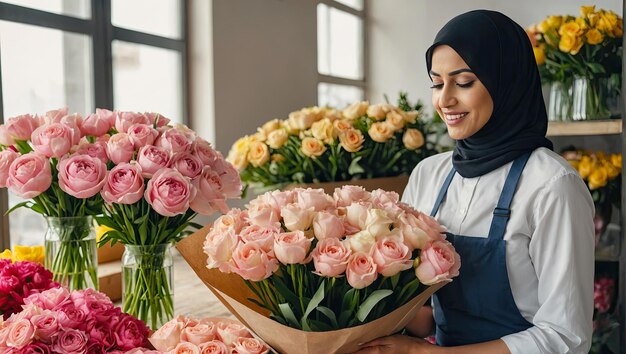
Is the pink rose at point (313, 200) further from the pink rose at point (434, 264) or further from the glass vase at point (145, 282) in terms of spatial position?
the glass vase at point (145, 282)

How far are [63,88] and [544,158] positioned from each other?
2.09m

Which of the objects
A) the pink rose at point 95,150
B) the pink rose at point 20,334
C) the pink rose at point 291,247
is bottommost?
the pink rose at point 20,334

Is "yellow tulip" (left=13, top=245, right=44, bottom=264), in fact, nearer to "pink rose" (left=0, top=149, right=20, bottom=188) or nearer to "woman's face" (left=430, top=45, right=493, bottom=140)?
"pink rose" (left=0, top=149, right=20, bottom=188)

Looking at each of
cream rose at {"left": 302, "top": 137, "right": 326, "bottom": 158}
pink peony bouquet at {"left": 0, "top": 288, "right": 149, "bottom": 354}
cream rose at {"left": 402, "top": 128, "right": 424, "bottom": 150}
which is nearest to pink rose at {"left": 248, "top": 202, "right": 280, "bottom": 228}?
pink peony bouquet at {"left": 0, "top": 288, "right": 149, "bottom": 354}

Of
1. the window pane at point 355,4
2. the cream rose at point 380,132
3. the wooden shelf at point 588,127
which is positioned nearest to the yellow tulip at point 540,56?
the wooden shelf at point 588,127

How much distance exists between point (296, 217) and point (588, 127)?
85.3 inches

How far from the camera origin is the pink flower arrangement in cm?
83

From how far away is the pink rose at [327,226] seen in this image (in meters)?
0.85

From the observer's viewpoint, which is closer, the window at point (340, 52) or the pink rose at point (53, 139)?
the pink rose at point (53, 139)

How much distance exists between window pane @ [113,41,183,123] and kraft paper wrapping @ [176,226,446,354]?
215 centimetres

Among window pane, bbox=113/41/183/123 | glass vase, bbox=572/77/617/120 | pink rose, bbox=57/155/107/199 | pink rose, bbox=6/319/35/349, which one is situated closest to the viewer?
pink rose, bbox=6/319/35/349

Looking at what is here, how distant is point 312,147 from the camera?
85.4 inches

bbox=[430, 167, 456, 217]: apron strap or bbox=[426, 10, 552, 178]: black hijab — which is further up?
bbox=[426, 10, 552, 178]: black hijab

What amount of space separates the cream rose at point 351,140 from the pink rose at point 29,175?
1.23 meters
